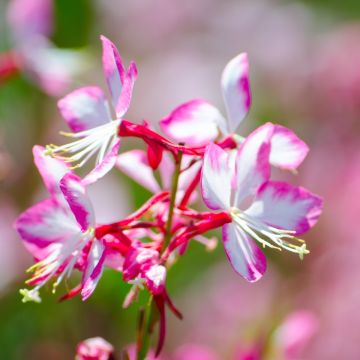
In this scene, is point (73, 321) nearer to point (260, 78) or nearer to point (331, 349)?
point (331, 349)

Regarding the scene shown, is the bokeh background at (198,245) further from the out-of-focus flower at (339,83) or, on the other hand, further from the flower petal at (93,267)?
the flower petal at (93,267)

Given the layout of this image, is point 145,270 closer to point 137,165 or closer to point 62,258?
point 62,258

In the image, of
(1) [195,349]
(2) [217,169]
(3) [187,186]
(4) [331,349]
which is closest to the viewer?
(2) [217,169]

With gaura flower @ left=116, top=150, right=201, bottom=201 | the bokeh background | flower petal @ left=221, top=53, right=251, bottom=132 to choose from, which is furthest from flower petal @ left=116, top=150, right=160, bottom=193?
the bokeh background

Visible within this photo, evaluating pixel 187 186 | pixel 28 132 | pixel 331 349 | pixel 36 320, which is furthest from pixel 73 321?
pixel 187 186

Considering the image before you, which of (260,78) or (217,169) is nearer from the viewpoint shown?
(217,169)
